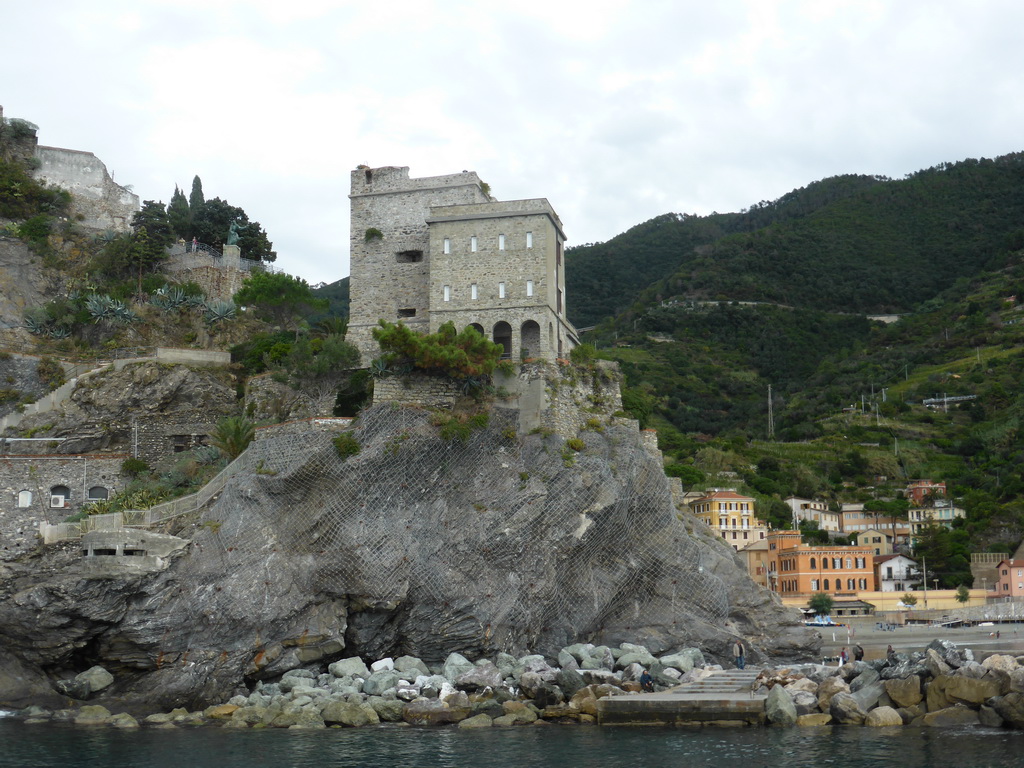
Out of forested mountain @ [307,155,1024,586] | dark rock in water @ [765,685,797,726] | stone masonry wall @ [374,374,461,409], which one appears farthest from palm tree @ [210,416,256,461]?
forested mountain @ [307,155,1024,586]

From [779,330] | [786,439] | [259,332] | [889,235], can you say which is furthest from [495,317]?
[889,235]

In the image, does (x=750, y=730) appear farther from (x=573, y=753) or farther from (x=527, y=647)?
A: (x=527, y=647)

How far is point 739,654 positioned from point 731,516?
4117cm

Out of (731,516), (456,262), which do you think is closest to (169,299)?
(456,262)

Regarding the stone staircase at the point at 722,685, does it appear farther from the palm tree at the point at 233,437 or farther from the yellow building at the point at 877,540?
the yellow building at the point at 877,540

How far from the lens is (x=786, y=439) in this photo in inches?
4200

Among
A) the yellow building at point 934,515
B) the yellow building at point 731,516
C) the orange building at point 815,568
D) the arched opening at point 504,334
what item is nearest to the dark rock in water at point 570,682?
the arched opening at point 504,334

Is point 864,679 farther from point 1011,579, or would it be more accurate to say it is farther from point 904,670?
point 1011,579

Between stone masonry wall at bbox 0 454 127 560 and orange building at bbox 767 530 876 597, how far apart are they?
48.5 m

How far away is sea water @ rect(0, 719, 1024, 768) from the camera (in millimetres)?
25812

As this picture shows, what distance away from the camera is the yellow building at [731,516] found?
7944cm

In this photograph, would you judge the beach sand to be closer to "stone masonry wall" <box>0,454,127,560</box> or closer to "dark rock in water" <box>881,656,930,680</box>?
"dark rock in water" <box>881,656,930,680</box>

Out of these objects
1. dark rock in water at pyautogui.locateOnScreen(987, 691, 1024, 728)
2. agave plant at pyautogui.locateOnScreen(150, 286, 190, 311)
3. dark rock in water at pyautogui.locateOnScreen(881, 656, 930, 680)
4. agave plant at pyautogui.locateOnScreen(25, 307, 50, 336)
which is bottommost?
dark rock in water at pyautogui.locateOnScreen(987, 691, 1024, 728)

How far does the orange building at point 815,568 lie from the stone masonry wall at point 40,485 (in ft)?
159
